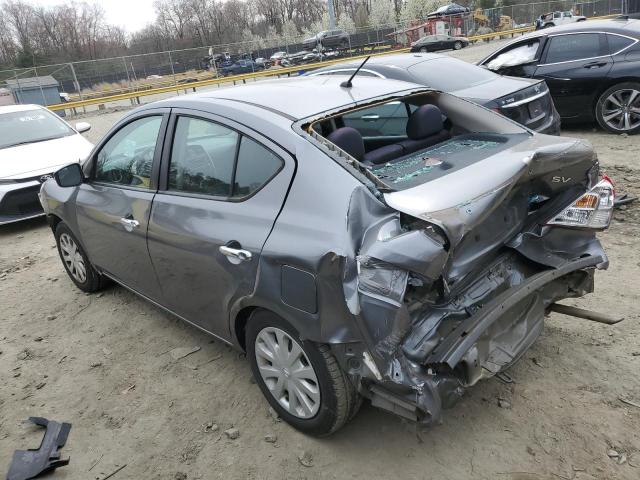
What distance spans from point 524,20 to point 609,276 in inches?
1879

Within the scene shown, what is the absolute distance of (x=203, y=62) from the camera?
32188 mm

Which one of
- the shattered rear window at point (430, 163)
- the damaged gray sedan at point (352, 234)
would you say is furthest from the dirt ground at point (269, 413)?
the shattered rear window at point (430, 163)

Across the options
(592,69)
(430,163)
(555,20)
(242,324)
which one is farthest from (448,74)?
(555,20)

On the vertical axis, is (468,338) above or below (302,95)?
below

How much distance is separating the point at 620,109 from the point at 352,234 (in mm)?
7179

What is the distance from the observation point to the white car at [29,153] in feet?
22.6

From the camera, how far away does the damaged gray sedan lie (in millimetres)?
2191

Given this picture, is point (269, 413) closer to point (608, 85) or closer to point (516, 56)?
point (608, 85)

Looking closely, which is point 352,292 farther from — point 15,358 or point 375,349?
point 15,358

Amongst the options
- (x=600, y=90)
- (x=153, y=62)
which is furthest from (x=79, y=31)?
(x=600, y=90)

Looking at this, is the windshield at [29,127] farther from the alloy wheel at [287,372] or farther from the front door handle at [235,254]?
the alloy wheel at [287,372]

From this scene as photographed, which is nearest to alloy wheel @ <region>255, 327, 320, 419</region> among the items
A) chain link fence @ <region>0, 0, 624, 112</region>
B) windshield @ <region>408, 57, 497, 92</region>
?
windshield @ <region>408, 57, 497, 92</region>

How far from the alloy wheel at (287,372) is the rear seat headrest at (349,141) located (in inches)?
41.6

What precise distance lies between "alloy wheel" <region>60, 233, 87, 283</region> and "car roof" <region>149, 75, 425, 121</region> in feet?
6.05
